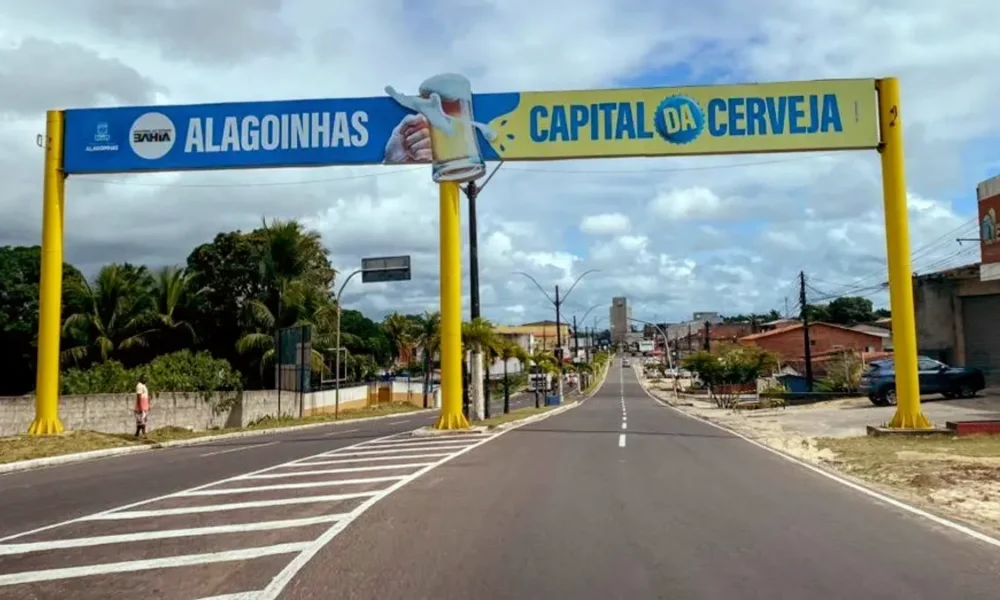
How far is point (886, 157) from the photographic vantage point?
74.2 ft

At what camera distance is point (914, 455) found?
16.8 metres

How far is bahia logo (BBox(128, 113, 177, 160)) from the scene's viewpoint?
936 inches

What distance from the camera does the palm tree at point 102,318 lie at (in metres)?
43.9

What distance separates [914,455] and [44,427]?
2047cm

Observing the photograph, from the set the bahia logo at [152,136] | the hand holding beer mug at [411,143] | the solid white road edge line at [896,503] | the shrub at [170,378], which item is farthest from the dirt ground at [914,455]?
the shrub at [170,378]

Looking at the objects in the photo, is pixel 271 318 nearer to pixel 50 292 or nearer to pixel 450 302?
pixel 50 292

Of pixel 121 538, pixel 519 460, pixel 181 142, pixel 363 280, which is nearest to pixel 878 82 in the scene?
pixel 519 460

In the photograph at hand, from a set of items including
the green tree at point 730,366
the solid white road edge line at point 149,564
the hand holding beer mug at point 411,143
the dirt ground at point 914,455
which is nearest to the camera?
the solid white road edge line at point 149,564

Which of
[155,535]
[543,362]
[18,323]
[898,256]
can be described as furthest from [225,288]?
[155,535]

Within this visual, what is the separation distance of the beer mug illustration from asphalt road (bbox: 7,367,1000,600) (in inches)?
386

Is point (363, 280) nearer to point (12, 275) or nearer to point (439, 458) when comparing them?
point (12, 275)

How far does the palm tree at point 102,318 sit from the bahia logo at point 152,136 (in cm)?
2243

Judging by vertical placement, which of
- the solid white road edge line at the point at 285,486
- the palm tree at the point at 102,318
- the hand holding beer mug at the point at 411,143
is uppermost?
the hand holding beer mug at the point at 411,143

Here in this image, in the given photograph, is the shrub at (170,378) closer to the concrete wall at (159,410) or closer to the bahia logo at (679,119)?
the concrete wall at (159,410)
